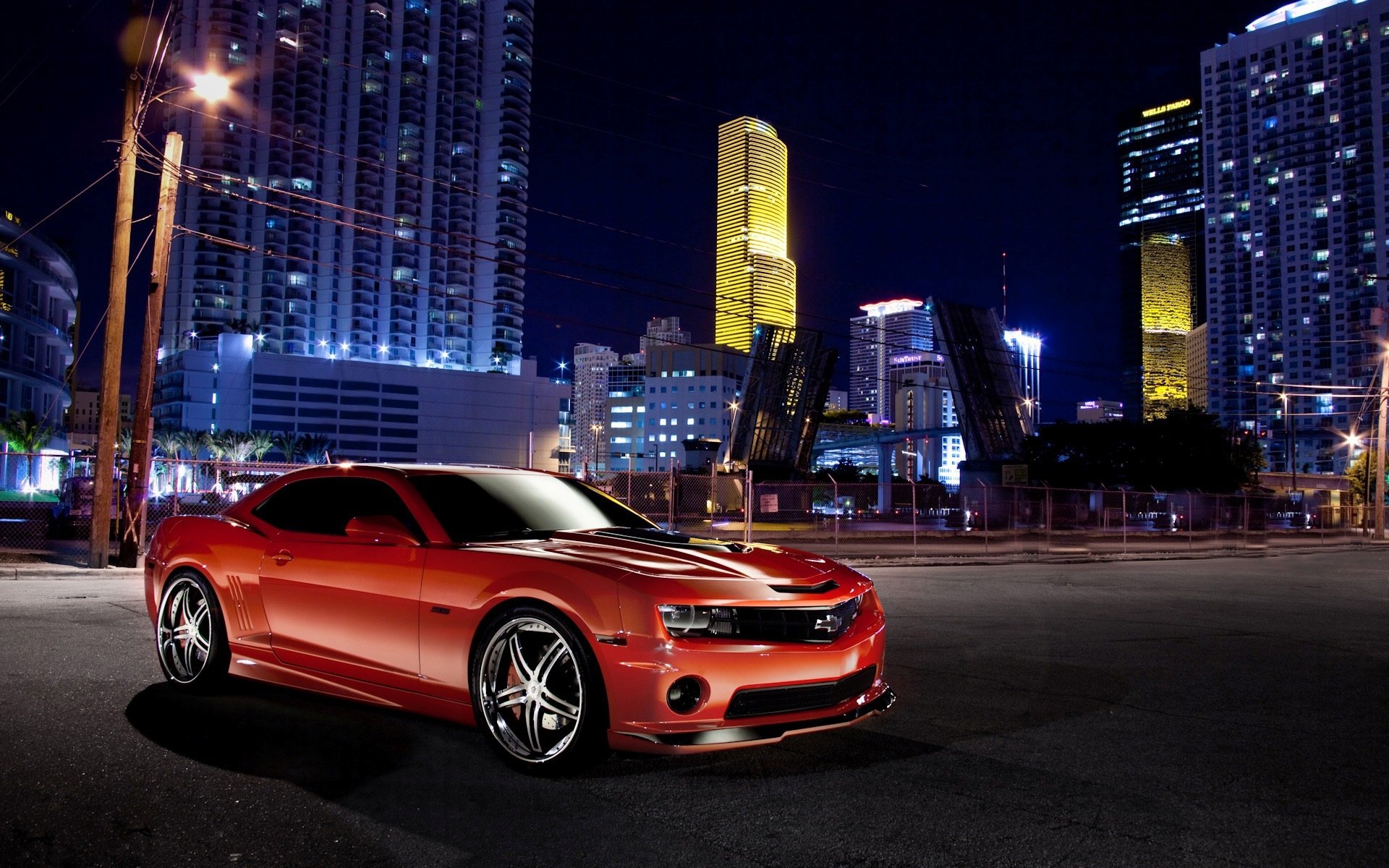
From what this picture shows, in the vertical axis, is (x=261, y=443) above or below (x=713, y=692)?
above

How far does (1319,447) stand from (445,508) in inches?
7722

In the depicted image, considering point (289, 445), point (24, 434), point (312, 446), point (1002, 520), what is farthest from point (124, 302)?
point (312, 446)

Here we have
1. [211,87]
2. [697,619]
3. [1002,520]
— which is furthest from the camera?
[1002,520]

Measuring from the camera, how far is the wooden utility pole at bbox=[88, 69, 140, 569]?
53.3 ft

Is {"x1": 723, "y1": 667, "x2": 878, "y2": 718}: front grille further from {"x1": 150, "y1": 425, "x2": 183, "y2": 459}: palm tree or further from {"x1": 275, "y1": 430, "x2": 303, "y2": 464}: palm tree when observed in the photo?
{"x1": 275, "y1": 430, "x2": 303, "y2": 464}: palm tree

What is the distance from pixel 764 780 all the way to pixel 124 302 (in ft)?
54.1

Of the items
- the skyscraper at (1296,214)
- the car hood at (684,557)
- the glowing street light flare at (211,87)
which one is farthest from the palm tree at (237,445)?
the skyscraper at (1296,214)

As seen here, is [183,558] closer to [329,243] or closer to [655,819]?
[655,819]

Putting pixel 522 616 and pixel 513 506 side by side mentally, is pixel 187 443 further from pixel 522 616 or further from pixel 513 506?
pixel 522 616

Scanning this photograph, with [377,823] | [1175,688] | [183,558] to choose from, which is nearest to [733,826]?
[377,823]

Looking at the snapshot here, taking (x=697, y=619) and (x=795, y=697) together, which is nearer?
(x=697, y=619)

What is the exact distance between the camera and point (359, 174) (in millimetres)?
149375

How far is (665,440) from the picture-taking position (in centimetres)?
18525

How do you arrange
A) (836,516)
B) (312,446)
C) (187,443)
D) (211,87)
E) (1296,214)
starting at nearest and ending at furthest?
(211,87)
(836,516)
(187,443)
(312,446)
(1296,214)
